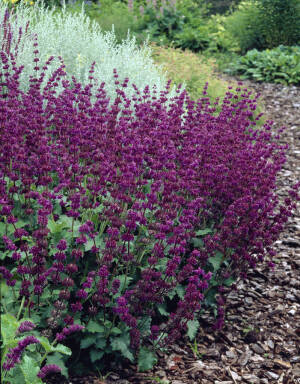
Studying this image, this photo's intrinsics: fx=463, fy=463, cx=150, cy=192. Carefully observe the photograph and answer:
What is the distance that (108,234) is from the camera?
8.92ft

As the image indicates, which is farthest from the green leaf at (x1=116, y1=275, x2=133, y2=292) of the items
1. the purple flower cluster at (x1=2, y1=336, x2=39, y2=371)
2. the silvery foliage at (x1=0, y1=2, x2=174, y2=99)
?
the silvery foliage at (x1=0, y1=2, x2=174, y2=99)

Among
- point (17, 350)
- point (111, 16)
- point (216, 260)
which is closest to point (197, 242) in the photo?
point (216, 260)

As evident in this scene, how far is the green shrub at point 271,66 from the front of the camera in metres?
10.3

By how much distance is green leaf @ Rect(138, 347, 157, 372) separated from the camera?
2.60 meters

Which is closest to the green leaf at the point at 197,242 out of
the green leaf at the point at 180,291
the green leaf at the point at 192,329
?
the green leaf at the point at 180,291

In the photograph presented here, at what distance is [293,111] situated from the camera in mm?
8609

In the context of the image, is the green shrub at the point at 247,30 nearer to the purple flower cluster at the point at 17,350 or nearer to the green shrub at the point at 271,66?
the green shrub at the point at 271,66

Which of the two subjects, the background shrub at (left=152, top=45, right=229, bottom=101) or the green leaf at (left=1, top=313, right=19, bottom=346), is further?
the background shrub at (left=152, top=45, right=229, bottom=101)

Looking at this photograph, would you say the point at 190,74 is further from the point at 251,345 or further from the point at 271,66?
the point at 251,345

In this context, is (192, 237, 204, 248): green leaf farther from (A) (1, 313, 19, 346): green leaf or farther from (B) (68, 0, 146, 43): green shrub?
(B) (68, 0, 146, 43): green shrub

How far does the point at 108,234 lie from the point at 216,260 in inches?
33.7

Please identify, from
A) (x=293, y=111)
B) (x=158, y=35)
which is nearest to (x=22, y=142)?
(x=293, y=111)

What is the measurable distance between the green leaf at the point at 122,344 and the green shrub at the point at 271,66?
345 inches

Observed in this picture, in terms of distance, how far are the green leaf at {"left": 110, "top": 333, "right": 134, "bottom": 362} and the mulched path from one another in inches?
8.6
